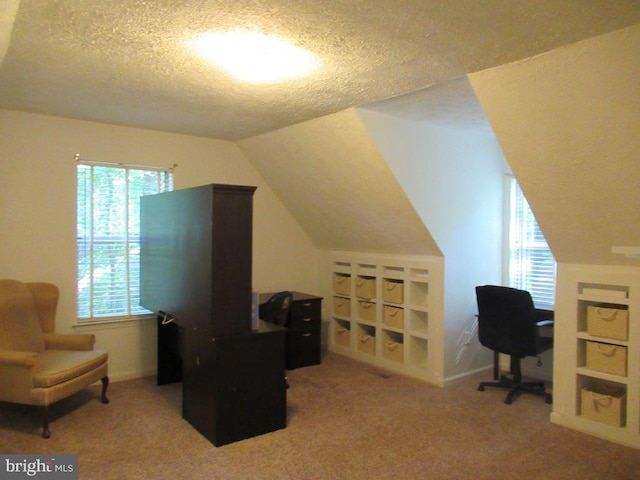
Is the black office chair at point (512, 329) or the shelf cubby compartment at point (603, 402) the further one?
the black office chair at point (512, 329)

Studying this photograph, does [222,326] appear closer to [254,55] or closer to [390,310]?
[254,55]

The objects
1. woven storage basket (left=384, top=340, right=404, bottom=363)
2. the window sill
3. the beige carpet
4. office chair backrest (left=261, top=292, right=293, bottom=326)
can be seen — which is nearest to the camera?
the beige carpet

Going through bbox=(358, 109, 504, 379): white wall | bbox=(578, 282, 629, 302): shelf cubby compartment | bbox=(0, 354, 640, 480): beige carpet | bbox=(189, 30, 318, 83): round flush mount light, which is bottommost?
bbox=(0, 354, 640, 480): beige carpet

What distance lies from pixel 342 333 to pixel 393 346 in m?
0.84

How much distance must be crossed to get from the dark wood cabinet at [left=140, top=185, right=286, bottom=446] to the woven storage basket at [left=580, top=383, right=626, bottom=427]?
2.15m

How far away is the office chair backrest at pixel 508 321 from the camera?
12.5ft

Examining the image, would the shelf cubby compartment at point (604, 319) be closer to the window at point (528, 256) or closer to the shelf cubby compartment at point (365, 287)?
the window at point (528, 256)

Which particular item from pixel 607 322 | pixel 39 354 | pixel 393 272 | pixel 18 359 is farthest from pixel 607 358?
pixel 39 354

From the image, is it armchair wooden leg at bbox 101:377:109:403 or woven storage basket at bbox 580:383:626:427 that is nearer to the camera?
woven storage basket at bbox 580:383:626:427

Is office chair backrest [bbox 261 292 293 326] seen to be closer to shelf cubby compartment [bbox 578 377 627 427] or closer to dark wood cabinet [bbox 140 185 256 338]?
dark wood cabinet [bbox 140 185 256 338]

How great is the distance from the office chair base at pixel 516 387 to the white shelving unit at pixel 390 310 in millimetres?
464

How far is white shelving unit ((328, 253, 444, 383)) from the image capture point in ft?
14.6

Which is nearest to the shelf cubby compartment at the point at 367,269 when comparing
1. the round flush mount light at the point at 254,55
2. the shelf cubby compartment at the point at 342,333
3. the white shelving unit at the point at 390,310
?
the white shelving unit at the point at 390,310

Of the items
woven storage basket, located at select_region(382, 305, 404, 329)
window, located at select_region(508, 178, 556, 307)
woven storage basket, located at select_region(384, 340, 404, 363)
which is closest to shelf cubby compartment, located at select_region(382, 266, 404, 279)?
woven storage basket, located at select_region(382, 305, 404, 329)
